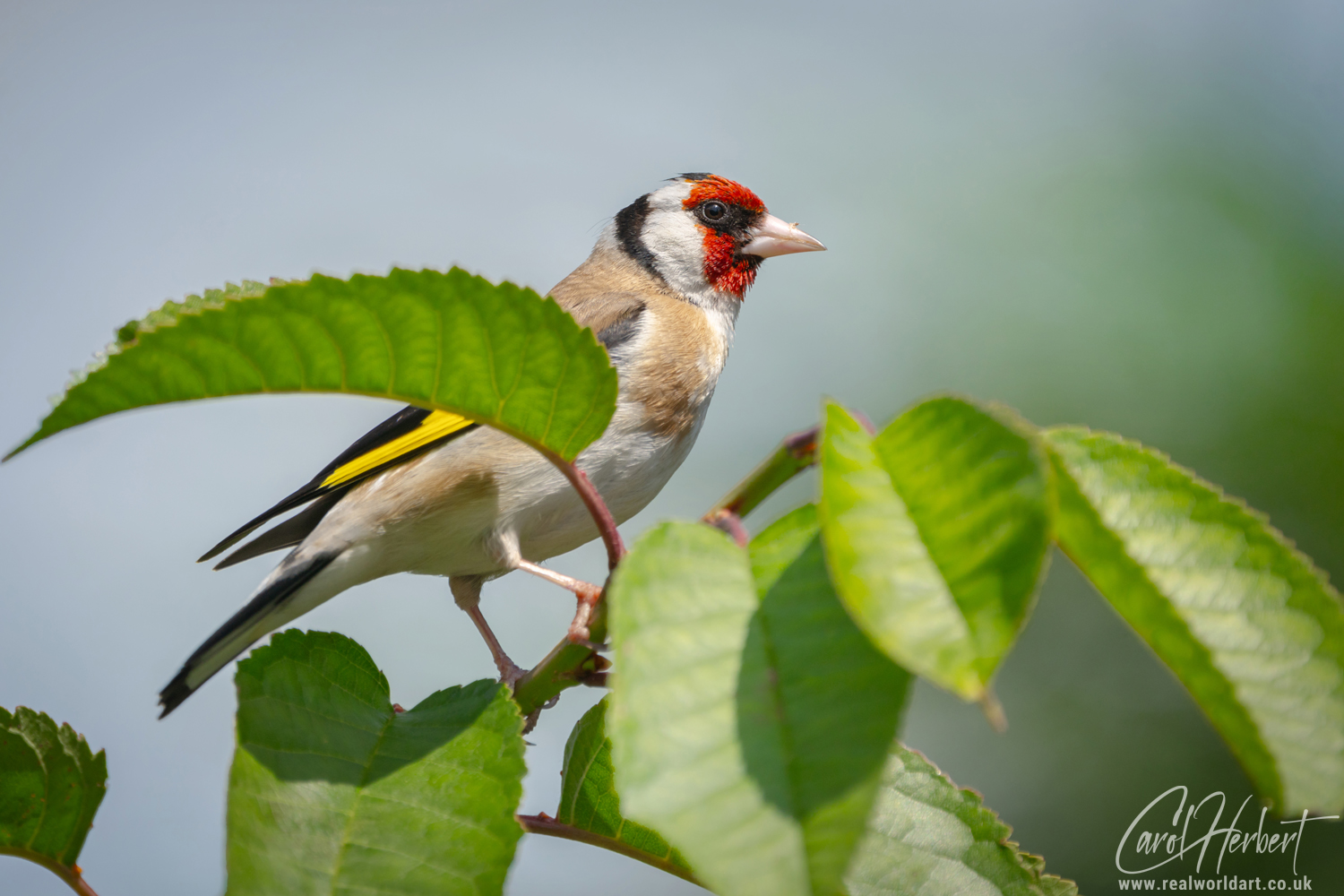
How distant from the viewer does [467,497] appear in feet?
8.39

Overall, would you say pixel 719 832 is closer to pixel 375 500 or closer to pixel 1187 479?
pixel 1187 479

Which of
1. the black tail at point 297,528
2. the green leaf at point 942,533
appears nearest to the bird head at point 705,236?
the black tail at point 297,528

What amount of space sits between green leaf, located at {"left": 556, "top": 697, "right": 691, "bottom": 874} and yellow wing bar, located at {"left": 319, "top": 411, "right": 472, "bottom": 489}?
1231 mm

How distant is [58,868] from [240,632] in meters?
0.84

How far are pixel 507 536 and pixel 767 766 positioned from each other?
6.32ft

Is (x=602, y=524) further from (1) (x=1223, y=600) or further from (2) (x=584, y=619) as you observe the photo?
(1) (x=1223, y=600)

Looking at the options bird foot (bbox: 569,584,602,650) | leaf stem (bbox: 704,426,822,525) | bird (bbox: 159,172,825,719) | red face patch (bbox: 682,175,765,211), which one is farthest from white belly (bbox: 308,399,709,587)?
red face patch (bbox: 682,175,765,211)

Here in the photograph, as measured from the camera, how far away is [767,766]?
2.54 feet

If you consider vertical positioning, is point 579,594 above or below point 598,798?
above

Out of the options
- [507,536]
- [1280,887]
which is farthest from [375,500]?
[1280,887]

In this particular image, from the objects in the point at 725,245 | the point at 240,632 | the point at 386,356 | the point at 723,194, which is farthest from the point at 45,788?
the point at 723,194

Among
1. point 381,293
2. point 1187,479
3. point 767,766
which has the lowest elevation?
point 767,766

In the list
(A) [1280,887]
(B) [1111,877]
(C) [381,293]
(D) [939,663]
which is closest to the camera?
(D) [939,663]
